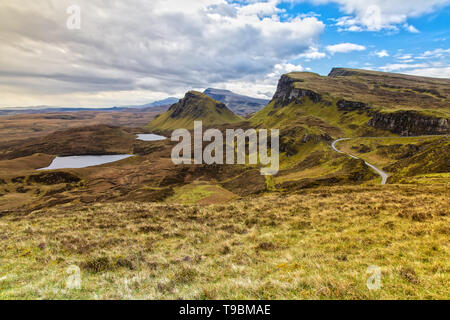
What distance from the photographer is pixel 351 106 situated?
157 m

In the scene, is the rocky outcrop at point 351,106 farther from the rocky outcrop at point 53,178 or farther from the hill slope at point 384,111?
the rocky outcrop at point 53,178

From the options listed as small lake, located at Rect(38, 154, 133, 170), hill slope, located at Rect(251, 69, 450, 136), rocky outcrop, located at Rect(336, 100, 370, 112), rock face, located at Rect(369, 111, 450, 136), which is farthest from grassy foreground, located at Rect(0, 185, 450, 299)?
rocky outcrop, located at Rect(336, 100, 370, 112)

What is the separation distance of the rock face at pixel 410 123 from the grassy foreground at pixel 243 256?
384 ft

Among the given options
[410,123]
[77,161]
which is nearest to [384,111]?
[410,123]

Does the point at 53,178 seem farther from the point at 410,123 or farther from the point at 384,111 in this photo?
the point at 384,111

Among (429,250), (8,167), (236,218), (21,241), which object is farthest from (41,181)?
(429,250)

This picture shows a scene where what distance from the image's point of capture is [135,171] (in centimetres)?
10194

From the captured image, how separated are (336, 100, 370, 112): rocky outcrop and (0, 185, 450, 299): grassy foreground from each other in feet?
514

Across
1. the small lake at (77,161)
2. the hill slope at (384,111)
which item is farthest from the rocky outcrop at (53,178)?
the hill slope at (384,111)

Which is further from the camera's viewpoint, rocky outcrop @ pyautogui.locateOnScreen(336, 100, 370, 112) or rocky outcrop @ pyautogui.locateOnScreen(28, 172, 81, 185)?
rocky outcrop @ pyautogui.locateOnScreen(336, 100, 370, 112)

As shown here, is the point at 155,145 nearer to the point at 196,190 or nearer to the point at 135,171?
the point at 135,171

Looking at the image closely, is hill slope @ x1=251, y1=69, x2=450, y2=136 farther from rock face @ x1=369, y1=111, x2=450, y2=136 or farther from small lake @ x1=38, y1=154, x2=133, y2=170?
small lake @ x1=38, y1=154, x2=133, y2=170

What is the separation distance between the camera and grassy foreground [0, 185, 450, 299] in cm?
658
